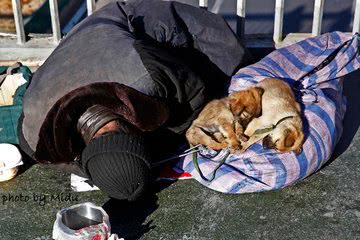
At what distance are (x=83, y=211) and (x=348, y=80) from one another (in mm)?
2075

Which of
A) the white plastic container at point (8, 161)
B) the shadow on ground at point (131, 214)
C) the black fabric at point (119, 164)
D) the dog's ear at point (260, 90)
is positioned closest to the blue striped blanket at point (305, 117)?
the dog's ear at point (260, 90)

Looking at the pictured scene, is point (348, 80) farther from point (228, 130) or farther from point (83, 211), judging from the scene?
point (83, 211)

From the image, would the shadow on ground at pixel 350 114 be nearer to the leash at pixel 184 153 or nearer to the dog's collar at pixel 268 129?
the dog's collar at pixel 268 129

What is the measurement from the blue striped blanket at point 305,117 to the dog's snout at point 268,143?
26mm

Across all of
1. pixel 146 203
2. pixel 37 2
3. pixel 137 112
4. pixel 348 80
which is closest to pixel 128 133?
pixel 137 112

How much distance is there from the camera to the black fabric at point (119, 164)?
2.96 m

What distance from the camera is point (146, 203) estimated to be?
3.21 meters

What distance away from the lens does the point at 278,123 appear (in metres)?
3.25

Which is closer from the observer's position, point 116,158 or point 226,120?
point 116,158

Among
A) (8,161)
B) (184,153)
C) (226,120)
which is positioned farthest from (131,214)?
(8,161)

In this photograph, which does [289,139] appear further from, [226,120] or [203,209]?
[203,209]

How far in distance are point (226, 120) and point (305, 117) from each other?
42 cm

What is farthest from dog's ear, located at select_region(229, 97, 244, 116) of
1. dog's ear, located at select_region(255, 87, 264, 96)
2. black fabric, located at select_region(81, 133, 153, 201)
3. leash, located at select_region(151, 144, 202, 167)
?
black fabric, located at select_region(81, 133, 153, 201)

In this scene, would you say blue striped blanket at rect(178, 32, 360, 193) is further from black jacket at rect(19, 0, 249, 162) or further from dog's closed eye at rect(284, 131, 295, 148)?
black jacket at rect(19, 0, 249, 162)
